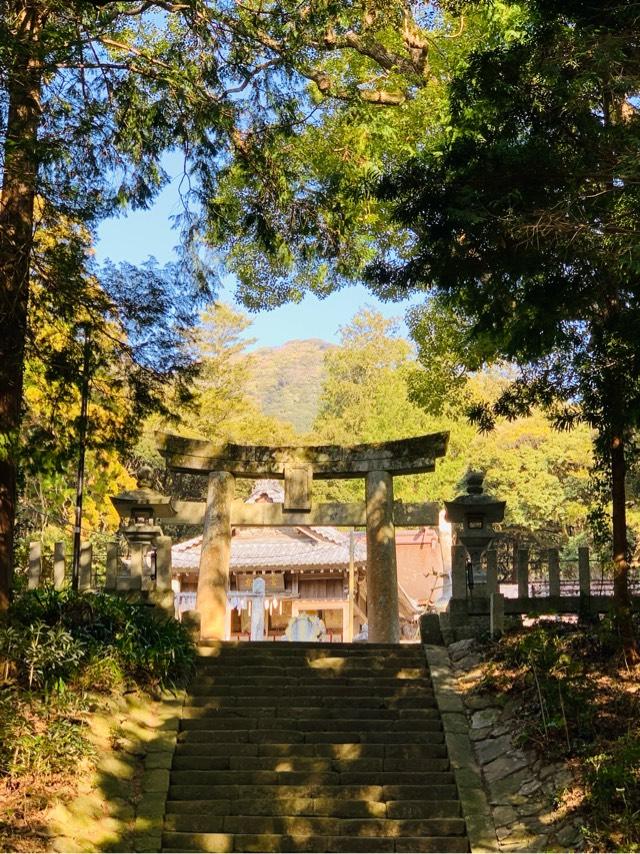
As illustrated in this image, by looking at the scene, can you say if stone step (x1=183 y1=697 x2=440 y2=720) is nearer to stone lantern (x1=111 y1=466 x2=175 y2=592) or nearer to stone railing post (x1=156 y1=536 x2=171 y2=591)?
stone railing post (x1=156 y1=536 x2=171 y2=591)

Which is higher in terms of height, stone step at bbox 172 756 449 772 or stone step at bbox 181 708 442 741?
stone step at bbox 181 708 442 741

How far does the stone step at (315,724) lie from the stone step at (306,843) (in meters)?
2.13

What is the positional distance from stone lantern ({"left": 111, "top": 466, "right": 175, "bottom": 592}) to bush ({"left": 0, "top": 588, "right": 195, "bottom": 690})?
1.10m

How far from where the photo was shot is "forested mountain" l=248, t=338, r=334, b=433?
440ft

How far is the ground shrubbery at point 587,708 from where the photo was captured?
7.60 meters

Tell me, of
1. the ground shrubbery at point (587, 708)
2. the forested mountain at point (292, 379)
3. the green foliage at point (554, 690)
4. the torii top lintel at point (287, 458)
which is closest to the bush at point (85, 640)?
the torii top lintel at point (287, 458)

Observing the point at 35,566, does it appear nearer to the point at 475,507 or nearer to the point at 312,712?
the point at 312,712

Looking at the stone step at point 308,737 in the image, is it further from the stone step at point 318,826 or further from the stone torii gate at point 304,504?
the stone torii gate at point 304,504

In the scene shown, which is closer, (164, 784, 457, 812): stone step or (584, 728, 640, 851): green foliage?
(584, 728, 640, 851): green foliage

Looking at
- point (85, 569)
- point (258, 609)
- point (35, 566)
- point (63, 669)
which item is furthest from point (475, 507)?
point (258, 609)

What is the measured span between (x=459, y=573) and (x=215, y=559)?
172 inches

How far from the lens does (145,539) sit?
14703mm

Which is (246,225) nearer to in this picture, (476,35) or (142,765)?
(142,765)

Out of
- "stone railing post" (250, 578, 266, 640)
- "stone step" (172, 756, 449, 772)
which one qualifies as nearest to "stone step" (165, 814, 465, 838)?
"stone step" (172, 756, 449, 772)
